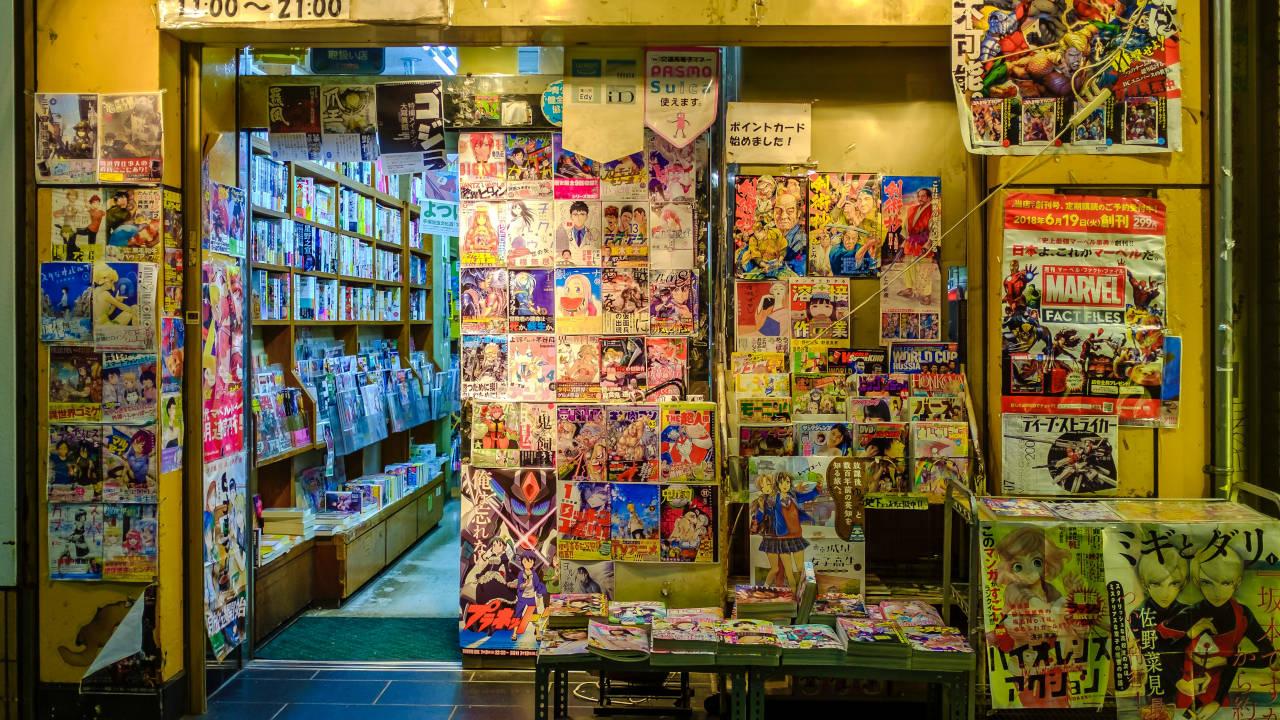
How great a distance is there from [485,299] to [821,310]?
1.59 meters

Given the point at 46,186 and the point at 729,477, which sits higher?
the point at 46,186

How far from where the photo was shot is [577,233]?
4207mm

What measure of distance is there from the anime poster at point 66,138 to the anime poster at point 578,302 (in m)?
1.96

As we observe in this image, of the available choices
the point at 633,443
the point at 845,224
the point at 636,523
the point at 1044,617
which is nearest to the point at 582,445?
the point at 633,443

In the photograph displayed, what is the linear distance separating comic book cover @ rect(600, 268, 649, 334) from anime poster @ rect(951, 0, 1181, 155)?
5.22ft

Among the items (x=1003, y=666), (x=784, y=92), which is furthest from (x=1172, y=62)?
(x=1003, y=666)

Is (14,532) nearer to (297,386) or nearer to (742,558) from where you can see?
(297,386)

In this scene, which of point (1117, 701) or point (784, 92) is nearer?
point (1117, 701)

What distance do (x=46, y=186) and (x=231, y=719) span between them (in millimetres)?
2275

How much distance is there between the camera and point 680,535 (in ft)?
12.2

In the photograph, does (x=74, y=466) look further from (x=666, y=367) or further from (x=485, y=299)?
(x=666, y=367)

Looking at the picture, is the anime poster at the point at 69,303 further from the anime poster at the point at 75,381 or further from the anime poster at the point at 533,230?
the anime poster at the point at 533,230

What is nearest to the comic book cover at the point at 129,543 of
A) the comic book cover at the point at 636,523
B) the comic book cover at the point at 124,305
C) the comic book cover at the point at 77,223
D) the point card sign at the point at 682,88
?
the comic book cover at the point at 124,305

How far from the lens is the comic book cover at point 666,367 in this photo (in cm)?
416
